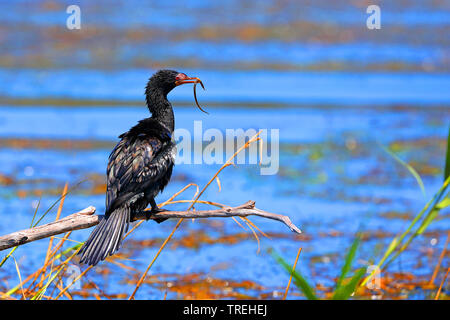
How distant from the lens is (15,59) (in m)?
12.8

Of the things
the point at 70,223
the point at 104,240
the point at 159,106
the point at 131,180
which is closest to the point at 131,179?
the point at 131,180

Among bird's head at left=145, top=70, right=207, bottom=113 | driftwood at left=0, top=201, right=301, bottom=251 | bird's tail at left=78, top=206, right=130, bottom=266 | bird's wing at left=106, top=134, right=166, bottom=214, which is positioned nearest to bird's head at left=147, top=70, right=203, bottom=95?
bird's head at left=145, top=70, right=207, bottom=113

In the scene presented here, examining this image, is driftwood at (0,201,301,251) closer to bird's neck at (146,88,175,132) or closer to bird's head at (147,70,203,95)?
bird's neck at (146,88,175,132)

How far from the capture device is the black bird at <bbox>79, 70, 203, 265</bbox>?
378 cm

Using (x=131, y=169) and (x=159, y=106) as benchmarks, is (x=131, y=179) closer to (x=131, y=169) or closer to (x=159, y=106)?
(x=131, y=169)

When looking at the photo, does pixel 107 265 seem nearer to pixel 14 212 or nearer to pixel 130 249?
pixel 130 249

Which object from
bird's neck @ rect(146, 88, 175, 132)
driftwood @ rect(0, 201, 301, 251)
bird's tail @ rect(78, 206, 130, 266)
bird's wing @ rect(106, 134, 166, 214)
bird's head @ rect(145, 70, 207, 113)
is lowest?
bird's tail @ rect(78, 206, 130, 266)

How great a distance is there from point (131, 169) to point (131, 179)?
0.06 meters

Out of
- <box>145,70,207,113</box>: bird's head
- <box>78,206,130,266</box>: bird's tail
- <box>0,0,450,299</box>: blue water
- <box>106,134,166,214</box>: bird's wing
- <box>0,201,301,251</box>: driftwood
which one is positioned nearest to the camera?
<box>0,201,301,251</box>: driftwood

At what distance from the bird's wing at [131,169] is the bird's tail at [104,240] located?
0.27 feet

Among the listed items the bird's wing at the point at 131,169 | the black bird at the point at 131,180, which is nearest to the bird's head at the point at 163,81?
the black bird at the point at 131,180

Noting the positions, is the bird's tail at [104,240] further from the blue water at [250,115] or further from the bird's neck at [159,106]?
the bird's neck at [159,106]

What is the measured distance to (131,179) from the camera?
4.02 metres

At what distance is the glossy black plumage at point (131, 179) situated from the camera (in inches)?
149
